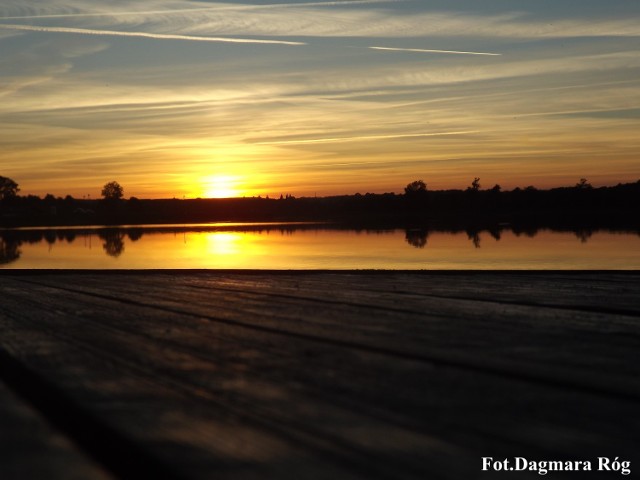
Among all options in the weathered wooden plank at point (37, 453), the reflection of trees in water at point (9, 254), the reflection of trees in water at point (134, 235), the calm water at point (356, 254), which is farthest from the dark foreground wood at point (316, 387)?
the reflection of trees in water at point (134, 235)

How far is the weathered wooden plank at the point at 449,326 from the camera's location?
3295 millimetres

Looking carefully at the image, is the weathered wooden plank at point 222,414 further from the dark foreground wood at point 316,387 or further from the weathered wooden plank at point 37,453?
the weathered wooden plank at point 37,453

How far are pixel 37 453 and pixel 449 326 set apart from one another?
2.61 meters

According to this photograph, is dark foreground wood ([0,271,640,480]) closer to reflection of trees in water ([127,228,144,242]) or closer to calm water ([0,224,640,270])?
calm water ([0,224,640,270])

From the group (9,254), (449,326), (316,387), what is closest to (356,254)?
(9,254)

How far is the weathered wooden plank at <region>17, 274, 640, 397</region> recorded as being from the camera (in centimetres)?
329

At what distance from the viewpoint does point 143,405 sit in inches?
104

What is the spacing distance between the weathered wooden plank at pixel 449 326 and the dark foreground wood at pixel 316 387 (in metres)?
0.02

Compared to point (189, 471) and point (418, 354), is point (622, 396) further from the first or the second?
point (189, 471)

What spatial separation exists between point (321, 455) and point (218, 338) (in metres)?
1.96

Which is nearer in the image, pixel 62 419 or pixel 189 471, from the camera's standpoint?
pixel 189 471

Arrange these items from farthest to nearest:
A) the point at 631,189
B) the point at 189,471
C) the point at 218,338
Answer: the point at 631,189 < the point at 218,338 < the point at 189,471

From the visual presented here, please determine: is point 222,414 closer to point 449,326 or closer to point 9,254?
point 449,326

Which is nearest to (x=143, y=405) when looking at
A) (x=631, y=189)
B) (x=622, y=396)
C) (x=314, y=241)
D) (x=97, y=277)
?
(x=622, y=396)
